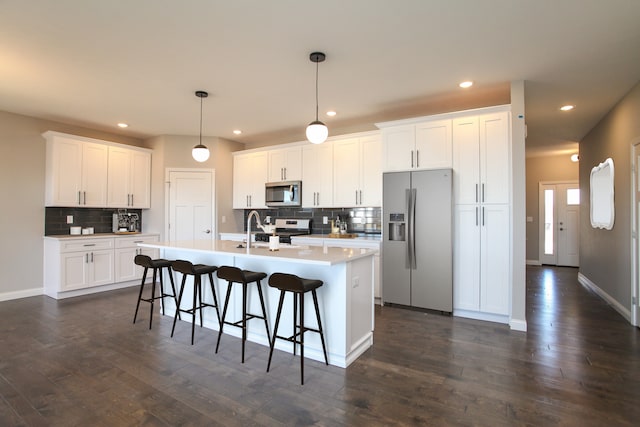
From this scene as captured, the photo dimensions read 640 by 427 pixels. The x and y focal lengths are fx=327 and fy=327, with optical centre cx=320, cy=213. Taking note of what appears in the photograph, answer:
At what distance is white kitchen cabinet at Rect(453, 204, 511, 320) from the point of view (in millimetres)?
3797

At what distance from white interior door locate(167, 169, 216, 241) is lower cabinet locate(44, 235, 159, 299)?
2.27 ft

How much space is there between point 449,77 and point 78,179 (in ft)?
18.3

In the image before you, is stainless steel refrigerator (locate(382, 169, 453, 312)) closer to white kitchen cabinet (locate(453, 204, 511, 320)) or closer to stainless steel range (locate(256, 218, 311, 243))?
white kitchen cabinet (locate(453, 204, 511, 320))

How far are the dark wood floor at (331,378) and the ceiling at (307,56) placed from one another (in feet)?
9.01

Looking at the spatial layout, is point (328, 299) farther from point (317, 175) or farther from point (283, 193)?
point (283, 193)

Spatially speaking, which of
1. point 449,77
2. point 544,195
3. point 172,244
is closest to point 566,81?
point 449,77

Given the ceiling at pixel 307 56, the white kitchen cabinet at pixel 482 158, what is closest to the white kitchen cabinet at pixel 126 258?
the ceiling at pixel 307 56

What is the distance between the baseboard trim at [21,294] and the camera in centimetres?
469

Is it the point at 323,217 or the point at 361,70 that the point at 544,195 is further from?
the point at 361,70

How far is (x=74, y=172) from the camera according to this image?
5.18 meters

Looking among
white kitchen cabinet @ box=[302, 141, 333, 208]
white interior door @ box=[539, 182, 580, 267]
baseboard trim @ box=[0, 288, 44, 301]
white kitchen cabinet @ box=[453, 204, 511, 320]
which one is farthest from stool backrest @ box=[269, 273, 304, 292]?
white interior door @ box=[539, 182, 580, 267]

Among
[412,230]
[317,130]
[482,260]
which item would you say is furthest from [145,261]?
[482,260]

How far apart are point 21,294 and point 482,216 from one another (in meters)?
6.54

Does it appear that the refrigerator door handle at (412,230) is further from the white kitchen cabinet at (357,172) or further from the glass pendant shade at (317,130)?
the glass pendant shade at (317,130)
